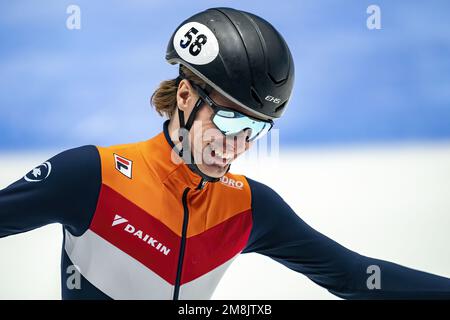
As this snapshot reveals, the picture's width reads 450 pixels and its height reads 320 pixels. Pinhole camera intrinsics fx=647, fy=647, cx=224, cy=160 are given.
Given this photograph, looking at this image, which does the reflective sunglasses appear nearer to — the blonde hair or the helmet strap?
the helmet strap

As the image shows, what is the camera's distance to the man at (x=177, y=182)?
2533 millimetres

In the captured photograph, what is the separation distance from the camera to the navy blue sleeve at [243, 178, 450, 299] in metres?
2.94

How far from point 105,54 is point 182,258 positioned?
3406 millimetres

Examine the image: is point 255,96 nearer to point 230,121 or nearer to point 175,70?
point 230,121

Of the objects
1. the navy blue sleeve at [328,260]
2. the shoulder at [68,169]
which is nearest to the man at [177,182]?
the shoulder at [68,169]

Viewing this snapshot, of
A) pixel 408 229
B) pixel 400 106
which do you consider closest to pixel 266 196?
pixel 408 229

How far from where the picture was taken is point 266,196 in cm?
298

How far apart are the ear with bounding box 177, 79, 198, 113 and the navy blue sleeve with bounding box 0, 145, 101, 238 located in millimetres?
428

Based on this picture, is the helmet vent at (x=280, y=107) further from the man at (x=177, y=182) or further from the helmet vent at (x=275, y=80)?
the helmet vent at (x=275, y=80)

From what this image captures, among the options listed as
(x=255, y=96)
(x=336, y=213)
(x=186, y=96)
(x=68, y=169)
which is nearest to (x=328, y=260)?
(x=255, y=96)

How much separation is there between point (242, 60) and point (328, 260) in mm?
1035

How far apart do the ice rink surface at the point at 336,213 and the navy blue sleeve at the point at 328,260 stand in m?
0.67

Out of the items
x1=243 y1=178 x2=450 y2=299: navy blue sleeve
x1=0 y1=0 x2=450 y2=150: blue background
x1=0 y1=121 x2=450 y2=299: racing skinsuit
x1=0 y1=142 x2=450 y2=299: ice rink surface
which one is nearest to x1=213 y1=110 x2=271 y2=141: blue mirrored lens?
x1=0 y1=121 x2=450 y2=299: racing skinsuit

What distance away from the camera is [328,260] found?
2.99 metres
